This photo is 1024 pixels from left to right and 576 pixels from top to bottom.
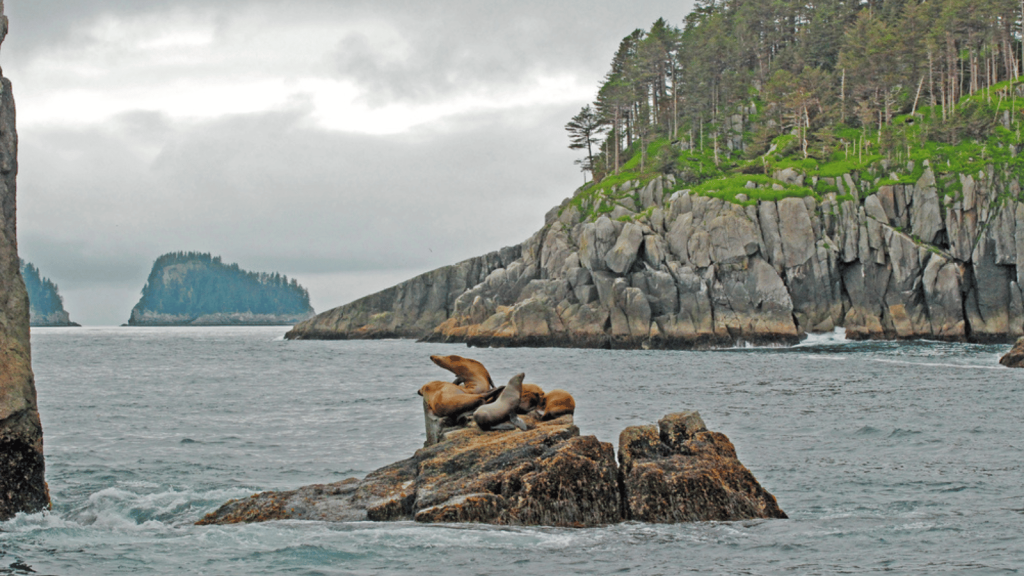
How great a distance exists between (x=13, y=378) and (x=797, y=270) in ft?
257

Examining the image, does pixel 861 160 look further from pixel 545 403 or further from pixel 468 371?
pixel 545 403

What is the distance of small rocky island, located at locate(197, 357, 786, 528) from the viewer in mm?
12750

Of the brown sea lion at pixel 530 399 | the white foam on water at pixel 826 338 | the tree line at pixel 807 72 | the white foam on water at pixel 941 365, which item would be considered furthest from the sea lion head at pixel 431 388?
the tree line at pixel 807 72

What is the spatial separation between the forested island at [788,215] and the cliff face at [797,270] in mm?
190

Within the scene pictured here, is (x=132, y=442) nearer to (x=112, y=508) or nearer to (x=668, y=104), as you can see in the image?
(x=112, y=508)

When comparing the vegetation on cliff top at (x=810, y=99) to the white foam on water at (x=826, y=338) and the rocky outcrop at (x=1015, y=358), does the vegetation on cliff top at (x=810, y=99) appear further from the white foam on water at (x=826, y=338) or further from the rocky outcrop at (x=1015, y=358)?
the rocky outcrop at (x=1015, y=358)

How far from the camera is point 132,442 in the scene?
23.6 m

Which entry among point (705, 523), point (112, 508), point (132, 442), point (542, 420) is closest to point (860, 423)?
point (542, 420)

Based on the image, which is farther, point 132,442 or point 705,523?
point 132,442

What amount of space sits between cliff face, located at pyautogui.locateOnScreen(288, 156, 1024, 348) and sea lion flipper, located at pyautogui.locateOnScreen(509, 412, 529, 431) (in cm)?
6338

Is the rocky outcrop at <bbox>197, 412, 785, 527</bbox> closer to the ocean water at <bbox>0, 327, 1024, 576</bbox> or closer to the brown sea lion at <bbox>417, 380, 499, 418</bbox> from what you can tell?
the ocean water at <bbox>0, 327, 1024, 576</bbox>

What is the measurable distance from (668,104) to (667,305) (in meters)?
65.5

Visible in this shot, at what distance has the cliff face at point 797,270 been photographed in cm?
7469

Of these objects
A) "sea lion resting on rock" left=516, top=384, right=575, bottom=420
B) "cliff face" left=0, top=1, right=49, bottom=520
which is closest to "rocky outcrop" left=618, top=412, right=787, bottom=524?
"sea lion resting on rock" left=516, top=384, right=575, bottom=420
